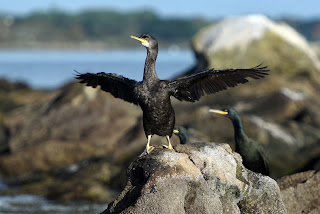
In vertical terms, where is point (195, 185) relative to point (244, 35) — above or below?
above

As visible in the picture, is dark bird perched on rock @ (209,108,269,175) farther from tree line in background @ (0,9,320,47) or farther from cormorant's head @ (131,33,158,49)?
tree line in background @ (0,9,320,47)

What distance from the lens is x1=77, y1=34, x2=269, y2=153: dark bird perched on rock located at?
22.0 ft

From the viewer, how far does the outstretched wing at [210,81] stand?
6.97m

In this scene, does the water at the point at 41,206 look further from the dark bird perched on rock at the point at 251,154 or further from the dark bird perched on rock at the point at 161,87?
the dark bird perched on rock at the point at 161,87

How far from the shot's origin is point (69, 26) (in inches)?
6068

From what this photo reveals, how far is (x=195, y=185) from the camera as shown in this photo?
237 inches

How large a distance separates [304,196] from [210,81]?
1.93 metres

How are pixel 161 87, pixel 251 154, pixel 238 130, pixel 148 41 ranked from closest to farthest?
1. pixel 161 87
2. pixel 148 41
3. pixel 251 154
4. pixel 238 130

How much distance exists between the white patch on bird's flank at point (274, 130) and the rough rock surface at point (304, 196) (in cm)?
586

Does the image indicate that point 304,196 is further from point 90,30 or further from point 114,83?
point 90,30

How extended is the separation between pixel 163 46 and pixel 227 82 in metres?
134

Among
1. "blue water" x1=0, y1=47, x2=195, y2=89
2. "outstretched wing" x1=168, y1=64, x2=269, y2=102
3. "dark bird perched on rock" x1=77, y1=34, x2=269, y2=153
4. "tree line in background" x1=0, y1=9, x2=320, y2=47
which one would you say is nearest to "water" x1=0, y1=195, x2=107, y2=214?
"dark bird perched on rock" x1=77, y1=34, x2=269, y2=153

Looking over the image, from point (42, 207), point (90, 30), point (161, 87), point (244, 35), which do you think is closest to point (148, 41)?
point (161, 87)

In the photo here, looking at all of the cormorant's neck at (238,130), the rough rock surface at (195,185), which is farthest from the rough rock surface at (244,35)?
→ the rough rock surface at (195,185)
